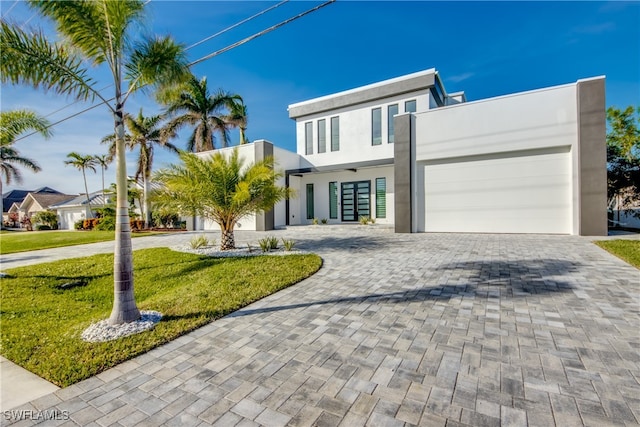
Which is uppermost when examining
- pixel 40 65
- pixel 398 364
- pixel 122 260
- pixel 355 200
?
pixel 40 65

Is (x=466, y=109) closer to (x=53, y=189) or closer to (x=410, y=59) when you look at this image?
(x=410, y=59)

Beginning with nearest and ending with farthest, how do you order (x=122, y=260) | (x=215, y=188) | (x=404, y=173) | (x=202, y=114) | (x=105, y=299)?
(x=122, y=260) → (x=105, y=299) → (x=215, y=188) → (x=404, y=173) → (x=202, y=114)

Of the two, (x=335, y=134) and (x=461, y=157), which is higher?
(x=335, y=134)

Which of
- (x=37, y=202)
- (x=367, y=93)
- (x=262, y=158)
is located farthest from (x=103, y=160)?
(x=367, y=93)

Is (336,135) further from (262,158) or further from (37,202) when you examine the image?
(37,202)

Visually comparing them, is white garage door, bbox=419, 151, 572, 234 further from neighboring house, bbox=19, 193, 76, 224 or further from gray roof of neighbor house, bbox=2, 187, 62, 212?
gray roof of neighbor house, bbox=2, 187, 62, 212

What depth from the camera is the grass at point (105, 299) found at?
2918mm

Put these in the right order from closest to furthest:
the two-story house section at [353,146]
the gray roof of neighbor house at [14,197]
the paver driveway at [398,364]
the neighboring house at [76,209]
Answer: the paver driveway at [398,364] < the two-story house section at [353,146] < the neighboring house at [76,209] < the gray roof of neighbor house at [14,197]

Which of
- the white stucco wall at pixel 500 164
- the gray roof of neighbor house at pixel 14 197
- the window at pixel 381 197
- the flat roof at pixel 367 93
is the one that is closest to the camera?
the white stucco wall at pixel 500 164

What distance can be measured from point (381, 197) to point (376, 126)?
13.1 feet

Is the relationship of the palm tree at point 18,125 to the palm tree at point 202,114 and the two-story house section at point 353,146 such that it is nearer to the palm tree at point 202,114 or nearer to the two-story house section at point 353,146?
the two-story house section at point 353,146

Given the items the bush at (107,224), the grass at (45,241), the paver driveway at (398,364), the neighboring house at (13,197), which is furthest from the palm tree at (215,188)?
the neighboring house at (13,197)

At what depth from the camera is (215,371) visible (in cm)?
254

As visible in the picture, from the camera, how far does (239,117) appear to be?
2081 centimetres
